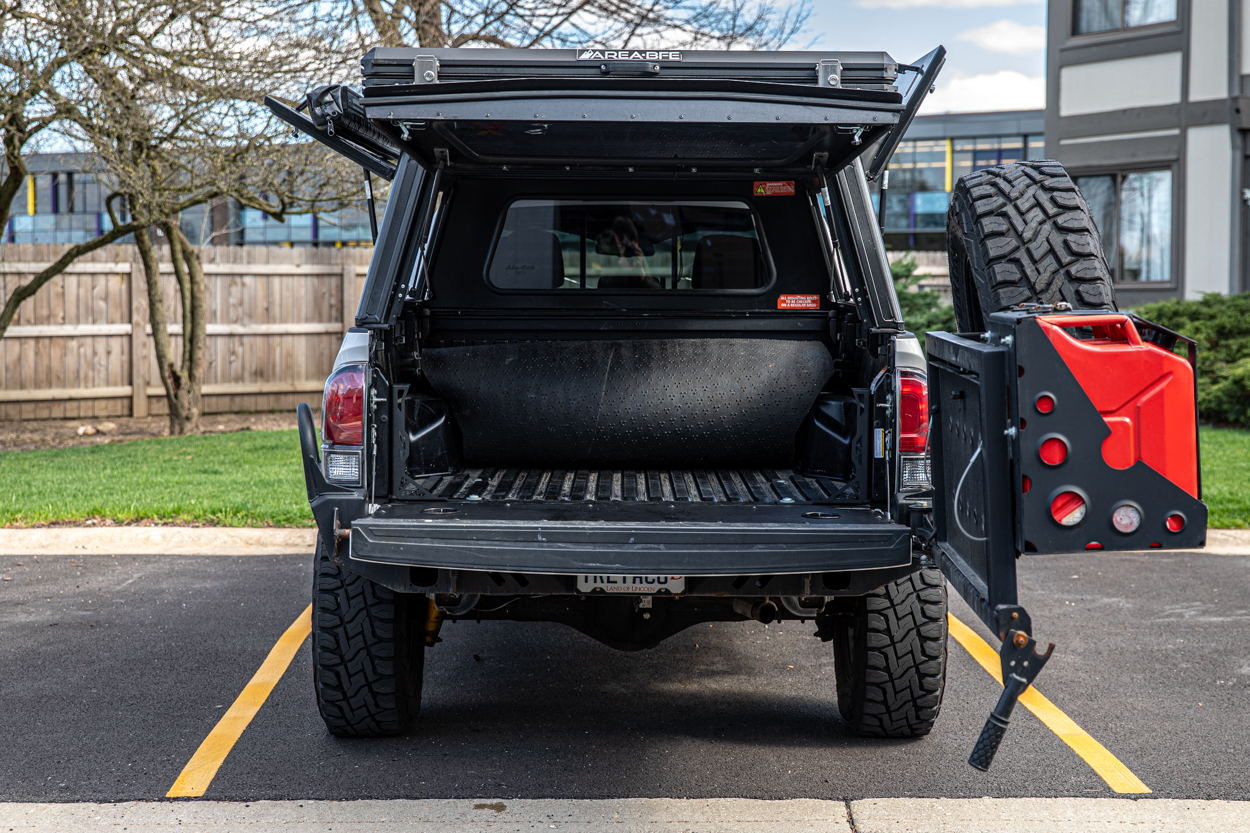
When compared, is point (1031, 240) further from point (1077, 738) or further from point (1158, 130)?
point (1158, 130)

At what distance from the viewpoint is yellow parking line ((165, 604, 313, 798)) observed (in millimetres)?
3611

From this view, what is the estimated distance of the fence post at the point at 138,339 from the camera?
14.2m

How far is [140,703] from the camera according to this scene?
14.3 ft

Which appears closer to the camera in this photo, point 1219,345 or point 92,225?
point 1219,345

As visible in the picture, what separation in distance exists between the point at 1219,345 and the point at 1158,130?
387cm

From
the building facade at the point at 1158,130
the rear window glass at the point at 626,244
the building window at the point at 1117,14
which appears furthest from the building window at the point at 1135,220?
the rear window glass at the point at 626,244

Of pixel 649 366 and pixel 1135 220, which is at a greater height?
pixel 1135 220

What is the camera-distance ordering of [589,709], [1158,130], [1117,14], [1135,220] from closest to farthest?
[589,709] < [1158,130] < [1117,14] < [1135,220]

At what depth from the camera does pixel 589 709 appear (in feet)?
14.4

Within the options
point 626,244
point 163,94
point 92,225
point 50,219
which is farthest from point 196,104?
point 50,219

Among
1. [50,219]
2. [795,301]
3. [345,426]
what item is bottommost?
[345,426]

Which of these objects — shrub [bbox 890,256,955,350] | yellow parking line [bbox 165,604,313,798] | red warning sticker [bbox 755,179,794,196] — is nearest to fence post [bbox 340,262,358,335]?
shrub [bbox 890,256,955,350]

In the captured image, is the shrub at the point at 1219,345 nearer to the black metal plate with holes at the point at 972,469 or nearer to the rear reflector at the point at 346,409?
the black metal plate with holes at the point at 972,469

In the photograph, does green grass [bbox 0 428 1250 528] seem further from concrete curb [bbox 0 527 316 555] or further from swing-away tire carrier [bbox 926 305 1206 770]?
swing-away tire carrier [bbox 926 305 1206 770]
